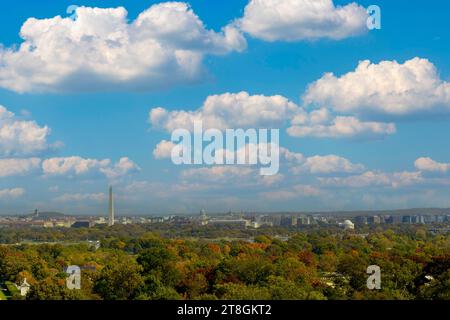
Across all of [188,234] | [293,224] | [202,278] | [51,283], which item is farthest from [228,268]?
[293,224]

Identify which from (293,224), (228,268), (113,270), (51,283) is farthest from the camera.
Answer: (293,224)

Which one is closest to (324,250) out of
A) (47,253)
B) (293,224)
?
(47,253)

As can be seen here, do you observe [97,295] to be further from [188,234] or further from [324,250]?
[188,234]

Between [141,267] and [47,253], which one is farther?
[47,253]

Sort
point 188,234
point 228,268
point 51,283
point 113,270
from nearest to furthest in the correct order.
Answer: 1. point 51,283
2. point 113,270
3. point 228,268
4. point 188,234
